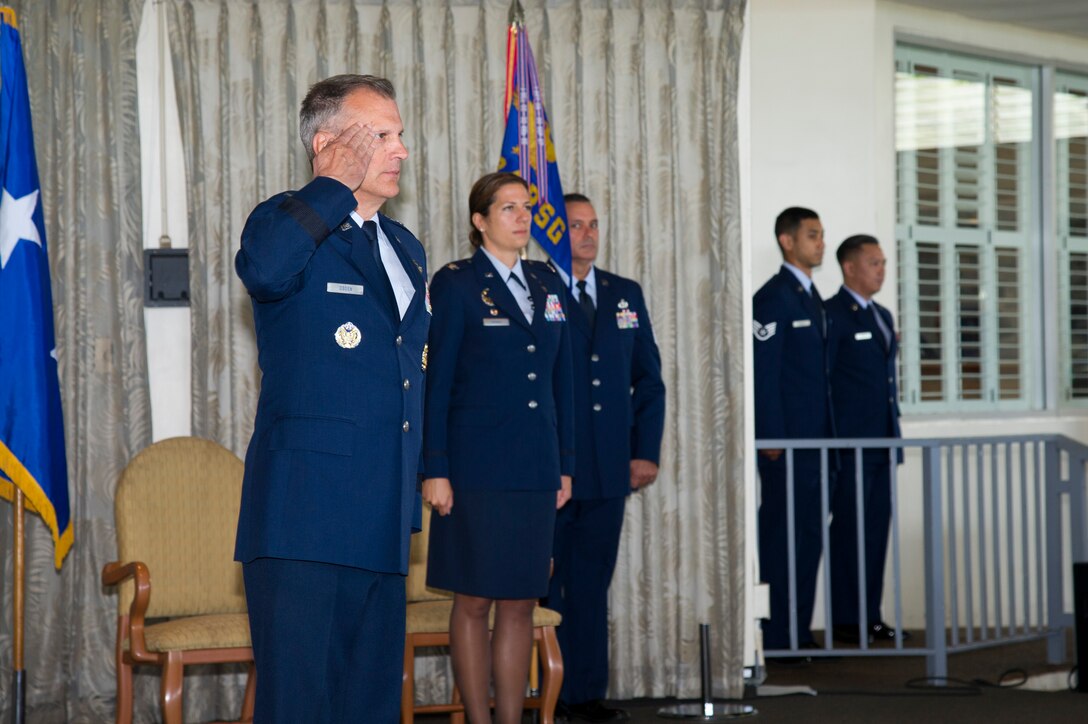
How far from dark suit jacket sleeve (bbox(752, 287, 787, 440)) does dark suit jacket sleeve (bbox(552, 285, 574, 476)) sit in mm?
1663

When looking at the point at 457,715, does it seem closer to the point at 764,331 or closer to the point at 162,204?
the point at 162,204

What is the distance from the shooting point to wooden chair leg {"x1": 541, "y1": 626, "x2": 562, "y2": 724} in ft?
12.4

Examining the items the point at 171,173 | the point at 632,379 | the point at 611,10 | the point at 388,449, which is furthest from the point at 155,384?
the point at 388,449

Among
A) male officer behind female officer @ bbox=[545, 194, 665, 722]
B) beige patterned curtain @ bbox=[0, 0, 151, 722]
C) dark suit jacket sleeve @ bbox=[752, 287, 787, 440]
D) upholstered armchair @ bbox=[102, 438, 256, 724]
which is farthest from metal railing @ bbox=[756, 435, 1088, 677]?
beige patterned curtain @ bbox=[0, 0, 151, 722]

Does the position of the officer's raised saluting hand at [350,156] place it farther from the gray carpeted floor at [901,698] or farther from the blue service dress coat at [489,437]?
the gray carpeted floor at [901,698]

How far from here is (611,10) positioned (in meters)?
4.67

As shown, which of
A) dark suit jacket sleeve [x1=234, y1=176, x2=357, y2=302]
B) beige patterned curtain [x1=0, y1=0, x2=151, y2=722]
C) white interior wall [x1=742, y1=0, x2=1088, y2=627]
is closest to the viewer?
dark suit jacket sleeve [x1=234, y1=176, x2=357, y2=302]

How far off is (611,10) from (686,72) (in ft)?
1.13

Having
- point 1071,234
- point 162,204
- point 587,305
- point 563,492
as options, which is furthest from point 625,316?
point 1071,234

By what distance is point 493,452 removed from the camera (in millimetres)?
3551

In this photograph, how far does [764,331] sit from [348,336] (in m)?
3.46

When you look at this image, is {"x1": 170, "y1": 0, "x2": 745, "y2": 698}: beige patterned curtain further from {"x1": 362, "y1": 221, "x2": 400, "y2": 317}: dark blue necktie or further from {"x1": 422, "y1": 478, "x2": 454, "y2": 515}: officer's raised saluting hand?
{"x1": 362, "y1": 221, "x2": 400, "y2": 317}: dark blue necktie

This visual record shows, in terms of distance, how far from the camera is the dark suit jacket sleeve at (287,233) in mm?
2135

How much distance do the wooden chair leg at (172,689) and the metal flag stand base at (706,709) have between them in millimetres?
1650
